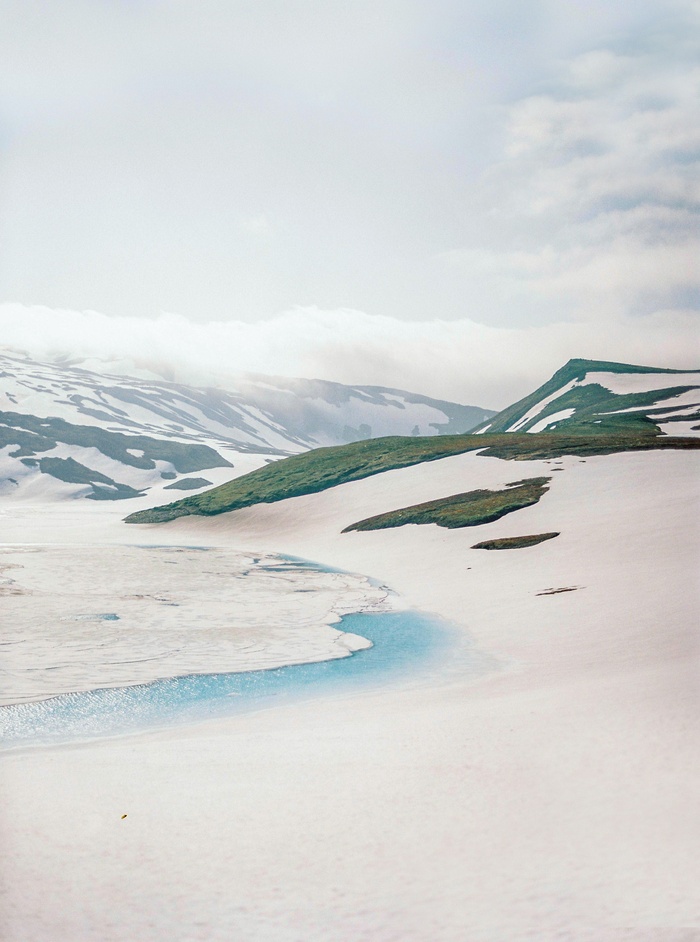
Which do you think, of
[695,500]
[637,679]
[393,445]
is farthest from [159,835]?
[393,445]

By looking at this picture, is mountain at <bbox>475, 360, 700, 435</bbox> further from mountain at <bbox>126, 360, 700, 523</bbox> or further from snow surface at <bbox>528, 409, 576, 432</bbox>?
mountain at <bbox>126, 360, 700, 523</bbox>

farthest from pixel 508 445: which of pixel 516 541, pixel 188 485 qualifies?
pixel 188 485

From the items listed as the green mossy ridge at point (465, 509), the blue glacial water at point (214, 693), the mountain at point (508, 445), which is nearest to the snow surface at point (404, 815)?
the blue glacial water at point (214, 693)

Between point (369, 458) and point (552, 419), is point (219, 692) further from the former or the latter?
point (552, 419)

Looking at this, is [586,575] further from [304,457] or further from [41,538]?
[304,457]

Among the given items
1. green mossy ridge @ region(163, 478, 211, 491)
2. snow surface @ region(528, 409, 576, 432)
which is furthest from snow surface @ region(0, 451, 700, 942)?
green mossy ridge @ region(163, 478, 211, 491)

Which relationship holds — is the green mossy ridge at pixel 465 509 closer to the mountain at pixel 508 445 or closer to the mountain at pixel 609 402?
the mountain at pixel 508 445
